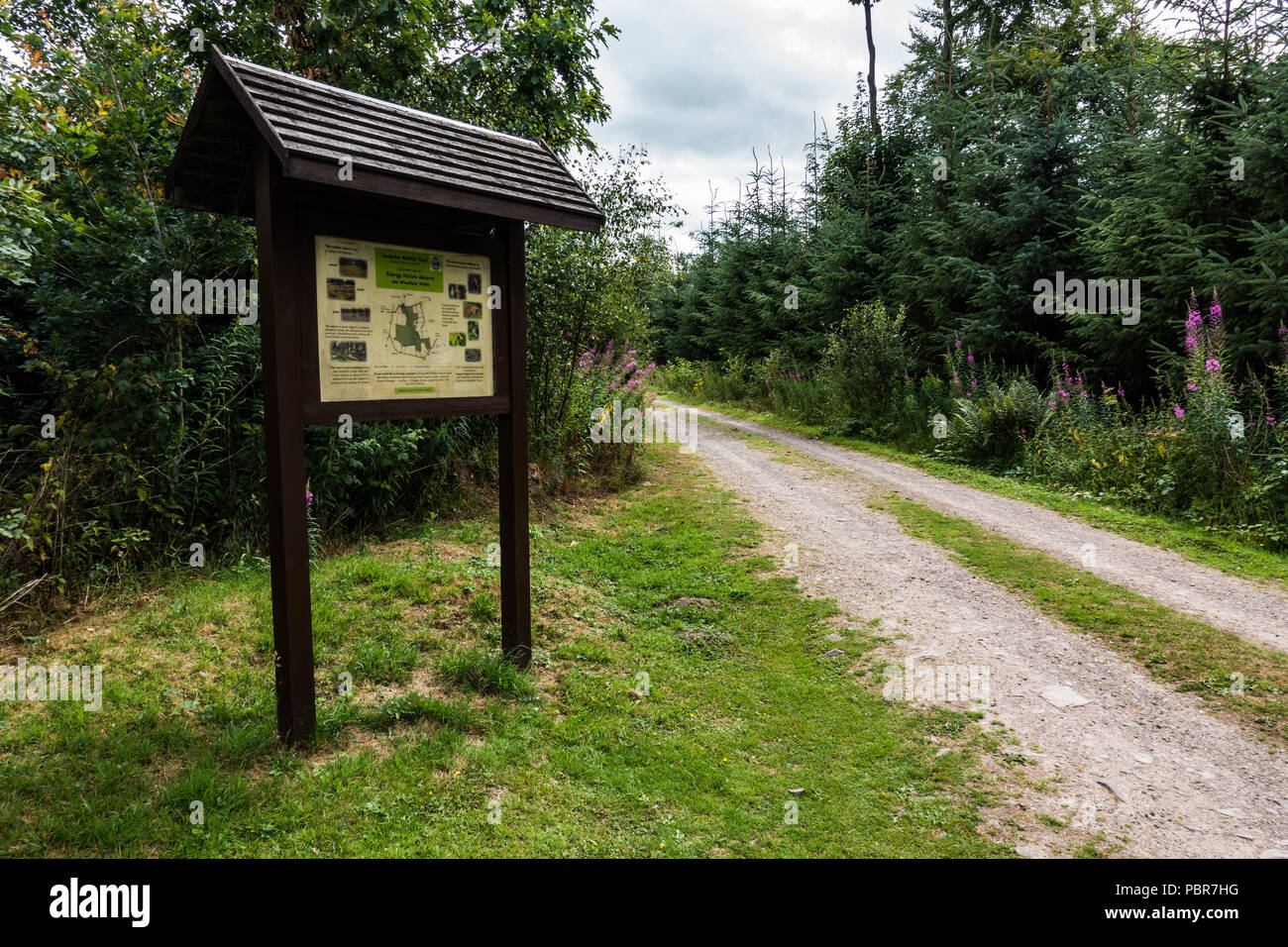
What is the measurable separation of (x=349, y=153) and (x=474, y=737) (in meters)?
3.14

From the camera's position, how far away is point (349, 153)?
3285mm

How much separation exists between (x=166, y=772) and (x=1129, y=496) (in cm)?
1001

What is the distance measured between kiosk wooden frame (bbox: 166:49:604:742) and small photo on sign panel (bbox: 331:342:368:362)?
0.40ft

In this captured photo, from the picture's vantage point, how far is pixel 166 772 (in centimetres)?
322

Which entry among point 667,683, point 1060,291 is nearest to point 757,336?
point 1060,291

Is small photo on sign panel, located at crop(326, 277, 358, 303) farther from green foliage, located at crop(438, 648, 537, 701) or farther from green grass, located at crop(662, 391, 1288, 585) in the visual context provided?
green grass, located at crop(662, 391, 1288, 585)

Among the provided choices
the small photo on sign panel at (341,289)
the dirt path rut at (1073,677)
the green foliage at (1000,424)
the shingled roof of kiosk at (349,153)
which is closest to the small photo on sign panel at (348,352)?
the small photo on sign panel at (341,289)

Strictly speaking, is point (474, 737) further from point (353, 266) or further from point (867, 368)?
point (867, 368)

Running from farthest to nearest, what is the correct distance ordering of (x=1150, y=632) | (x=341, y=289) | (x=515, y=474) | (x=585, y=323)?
1. (x=585, y=323)
2. (x=1150, y=632)
3. (x=515, y=474)
4. (x=341, y=289)

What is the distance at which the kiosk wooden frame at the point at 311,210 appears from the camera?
3.28m

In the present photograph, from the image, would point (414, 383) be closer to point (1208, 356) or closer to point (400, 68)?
point (400, 68)

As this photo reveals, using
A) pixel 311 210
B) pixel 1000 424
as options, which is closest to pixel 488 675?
pixel 311 210

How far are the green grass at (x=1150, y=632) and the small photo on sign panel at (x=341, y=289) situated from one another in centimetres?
555

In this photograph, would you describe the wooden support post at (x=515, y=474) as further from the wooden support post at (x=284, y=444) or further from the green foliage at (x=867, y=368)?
the green foliage at (x=867, y=368)
